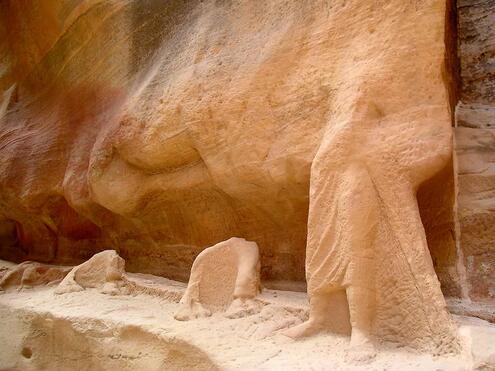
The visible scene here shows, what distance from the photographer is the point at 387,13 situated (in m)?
3.76

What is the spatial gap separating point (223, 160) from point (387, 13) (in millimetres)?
1821

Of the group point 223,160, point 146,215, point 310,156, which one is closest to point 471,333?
point 310,156

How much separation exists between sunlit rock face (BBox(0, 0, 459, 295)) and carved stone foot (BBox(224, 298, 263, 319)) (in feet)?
2.50

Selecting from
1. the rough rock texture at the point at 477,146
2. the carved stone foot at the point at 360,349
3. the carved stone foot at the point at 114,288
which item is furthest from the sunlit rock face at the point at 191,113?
the carved stone foot at the point at 360,349

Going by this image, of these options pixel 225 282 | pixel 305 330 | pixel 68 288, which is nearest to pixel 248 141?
pixel 225 282

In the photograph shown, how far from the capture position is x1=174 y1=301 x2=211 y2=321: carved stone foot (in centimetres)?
402

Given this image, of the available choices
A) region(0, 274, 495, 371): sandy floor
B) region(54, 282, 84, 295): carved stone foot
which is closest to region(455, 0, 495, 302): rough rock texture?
region(0, 274, 495, 371): sandy floor

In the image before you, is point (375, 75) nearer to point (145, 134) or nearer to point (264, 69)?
point (264, 69)

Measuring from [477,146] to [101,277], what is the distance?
3.79m

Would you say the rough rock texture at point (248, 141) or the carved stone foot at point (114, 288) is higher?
the rough rock texture at point (248, 141)

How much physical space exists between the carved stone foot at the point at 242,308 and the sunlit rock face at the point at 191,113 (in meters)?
0.76

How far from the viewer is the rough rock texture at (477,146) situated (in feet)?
11.8

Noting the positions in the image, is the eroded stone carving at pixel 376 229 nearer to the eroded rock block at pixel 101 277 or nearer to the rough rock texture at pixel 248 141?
the rough rock texture at pixel 248 141

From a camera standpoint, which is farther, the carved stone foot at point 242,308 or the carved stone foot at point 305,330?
the carved stone foot at point 242,308
